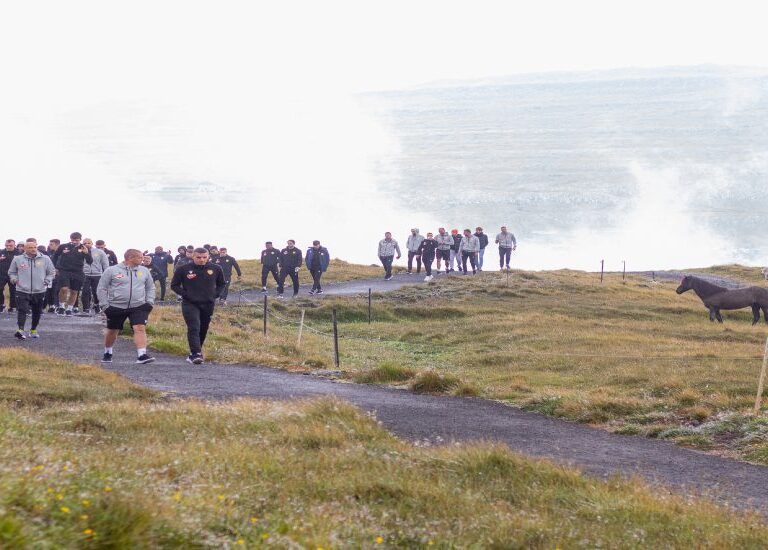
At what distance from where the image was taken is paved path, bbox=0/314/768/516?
Answer: 33.6 ft

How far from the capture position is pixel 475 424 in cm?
1302

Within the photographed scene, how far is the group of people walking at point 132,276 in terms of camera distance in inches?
647

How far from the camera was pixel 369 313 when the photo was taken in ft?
106

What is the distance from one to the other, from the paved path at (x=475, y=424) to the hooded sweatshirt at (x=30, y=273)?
1.14 m

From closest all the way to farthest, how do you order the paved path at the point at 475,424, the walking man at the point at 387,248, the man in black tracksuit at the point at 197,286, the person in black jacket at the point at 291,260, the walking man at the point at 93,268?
the paved path at the point at 475,424
the man in black tracksuit at the point at 197,286
the walking man at the point at 93,268
the person in black jacket at the point at 291,260
the walking man at the point at 387,248

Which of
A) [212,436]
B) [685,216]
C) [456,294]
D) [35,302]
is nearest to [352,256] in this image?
[685,216]

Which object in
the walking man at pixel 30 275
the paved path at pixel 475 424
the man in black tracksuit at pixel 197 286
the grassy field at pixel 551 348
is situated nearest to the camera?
the paved path at pixel 475 424

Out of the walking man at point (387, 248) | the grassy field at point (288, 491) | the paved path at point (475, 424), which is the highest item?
the walking man at point (387, 248)

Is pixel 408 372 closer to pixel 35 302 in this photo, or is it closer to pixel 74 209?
pixel 35 302

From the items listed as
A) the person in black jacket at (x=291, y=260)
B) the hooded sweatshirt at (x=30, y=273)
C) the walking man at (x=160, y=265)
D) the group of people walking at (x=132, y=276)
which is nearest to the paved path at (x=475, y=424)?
the group of people walking at (x=132, y=276)

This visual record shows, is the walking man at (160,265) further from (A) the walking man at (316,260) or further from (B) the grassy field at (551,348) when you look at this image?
(A) the walking man at (316,260)

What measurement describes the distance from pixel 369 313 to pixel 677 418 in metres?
19.1

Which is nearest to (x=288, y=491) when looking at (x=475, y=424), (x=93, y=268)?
(x=475, y=424)

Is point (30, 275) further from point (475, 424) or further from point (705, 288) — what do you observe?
point (705, 288)
